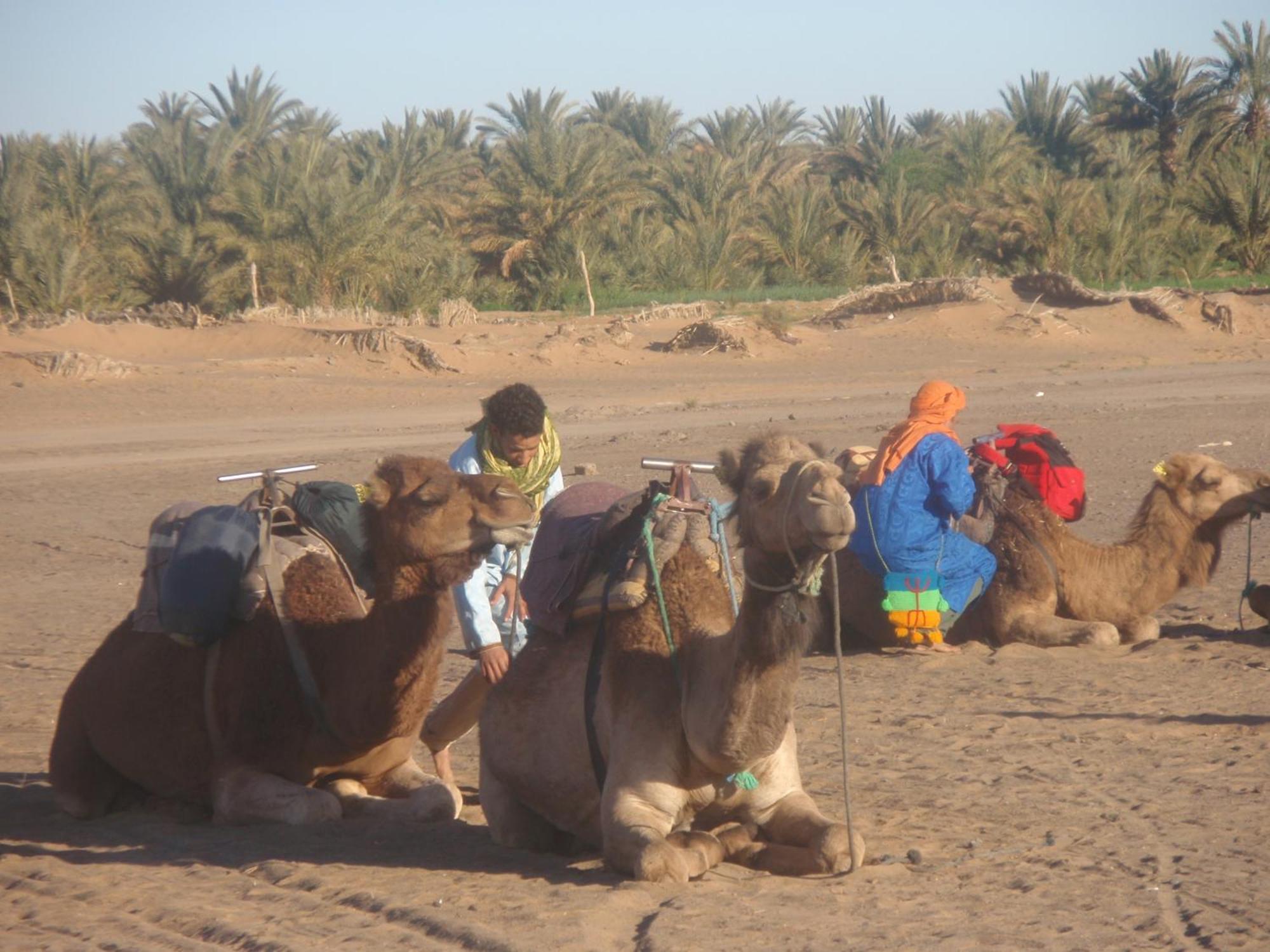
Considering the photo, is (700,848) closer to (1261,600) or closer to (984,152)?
(1261,600)

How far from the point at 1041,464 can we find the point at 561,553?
188 inches

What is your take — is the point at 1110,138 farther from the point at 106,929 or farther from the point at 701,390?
the point at 106,929

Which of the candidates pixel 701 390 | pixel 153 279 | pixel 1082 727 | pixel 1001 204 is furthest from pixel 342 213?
pixel 1082 727

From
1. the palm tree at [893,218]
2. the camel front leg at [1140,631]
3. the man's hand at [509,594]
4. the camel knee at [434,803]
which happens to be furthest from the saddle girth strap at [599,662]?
the palm tree at [893,218]

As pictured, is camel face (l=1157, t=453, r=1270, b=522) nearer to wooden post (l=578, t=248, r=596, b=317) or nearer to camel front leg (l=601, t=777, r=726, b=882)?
camel front leg (l=601, t=777, r=726, b=882)

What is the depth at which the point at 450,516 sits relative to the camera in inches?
222

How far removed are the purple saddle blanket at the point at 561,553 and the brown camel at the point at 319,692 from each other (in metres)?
0.16

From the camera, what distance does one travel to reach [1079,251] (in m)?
42.8

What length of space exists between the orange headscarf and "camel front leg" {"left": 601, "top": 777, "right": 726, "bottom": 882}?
4.22 m

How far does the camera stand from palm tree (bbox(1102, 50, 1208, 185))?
5416cm

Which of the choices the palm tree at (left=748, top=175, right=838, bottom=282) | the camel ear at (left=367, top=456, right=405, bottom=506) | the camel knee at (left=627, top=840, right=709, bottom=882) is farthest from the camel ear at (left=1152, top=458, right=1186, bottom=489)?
the palm tree at (left=748, top=175, right=838, bottom=282)

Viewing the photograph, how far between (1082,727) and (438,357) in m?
20.9

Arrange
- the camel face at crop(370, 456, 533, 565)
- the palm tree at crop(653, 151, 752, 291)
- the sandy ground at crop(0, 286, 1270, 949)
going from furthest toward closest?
the palm tree at crop(653, 151, 752, 291), the camel face at crop(370, 456, 533, 565), the sandy ground at crop(0, 286, 1270, 949)

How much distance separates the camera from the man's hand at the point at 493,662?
6.12 metres
